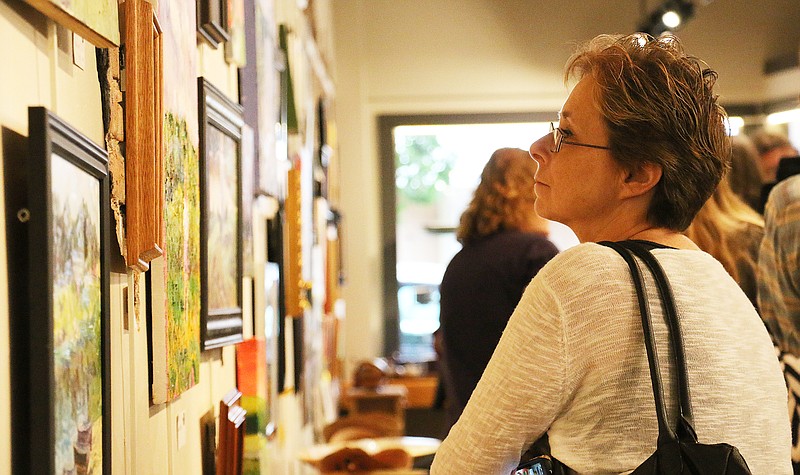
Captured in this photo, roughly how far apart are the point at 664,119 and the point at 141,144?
78 cm

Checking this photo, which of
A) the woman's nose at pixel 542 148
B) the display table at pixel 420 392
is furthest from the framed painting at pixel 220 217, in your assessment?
the display table at pixel 420 392

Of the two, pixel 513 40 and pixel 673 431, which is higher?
pixel 513 40

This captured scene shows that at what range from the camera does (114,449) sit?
1.41 meters

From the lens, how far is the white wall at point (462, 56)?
8297 mm

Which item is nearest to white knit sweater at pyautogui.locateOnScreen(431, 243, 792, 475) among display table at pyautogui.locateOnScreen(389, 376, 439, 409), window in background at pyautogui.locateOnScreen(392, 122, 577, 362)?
display table at pyautogui.locateOnScreen(389, 376, 439, 409)

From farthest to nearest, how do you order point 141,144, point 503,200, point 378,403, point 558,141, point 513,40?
1. point 513,40
2. point 378,403
3. point 503,200
4. point 558,141
5. point 141,144

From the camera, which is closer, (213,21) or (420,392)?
(213,21)

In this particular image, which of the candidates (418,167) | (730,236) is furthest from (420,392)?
(730,236)

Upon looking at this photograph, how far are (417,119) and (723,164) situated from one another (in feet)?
23.0

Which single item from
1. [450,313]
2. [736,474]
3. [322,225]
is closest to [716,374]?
[736,474]

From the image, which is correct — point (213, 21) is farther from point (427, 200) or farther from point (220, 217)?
point (427, 200)

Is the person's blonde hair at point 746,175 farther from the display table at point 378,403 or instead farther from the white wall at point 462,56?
the white wall at point 462,56

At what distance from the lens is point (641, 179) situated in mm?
1486

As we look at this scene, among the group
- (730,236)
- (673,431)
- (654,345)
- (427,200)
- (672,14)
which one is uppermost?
(672,14)
